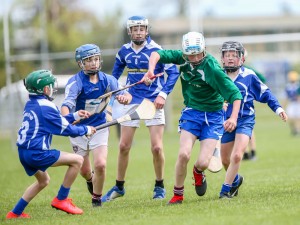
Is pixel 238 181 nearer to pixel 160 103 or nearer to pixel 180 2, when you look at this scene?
pixel 160 103

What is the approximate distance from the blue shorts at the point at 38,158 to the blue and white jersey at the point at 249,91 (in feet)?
8.00

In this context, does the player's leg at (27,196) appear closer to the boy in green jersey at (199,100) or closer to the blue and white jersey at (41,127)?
the blue and white jersey at (41,127)

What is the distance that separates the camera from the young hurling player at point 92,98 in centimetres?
938

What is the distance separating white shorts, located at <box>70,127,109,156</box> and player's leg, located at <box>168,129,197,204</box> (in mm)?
993

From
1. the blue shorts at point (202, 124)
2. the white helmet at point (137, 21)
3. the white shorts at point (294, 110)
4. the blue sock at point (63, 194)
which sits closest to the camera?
the blue sock at point (63, 194)

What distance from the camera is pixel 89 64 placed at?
9406mm

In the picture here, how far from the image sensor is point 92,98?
377 inches

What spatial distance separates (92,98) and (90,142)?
1.75ft

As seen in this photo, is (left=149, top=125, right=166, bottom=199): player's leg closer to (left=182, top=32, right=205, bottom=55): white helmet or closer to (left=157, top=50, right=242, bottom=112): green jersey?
(left=157, top=50, right=242, bottom=112): green jersey

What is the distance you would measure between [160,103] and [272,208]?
220 cm

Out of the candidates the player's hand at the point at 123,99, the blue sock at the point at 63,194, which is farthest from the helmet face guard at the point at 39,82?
the player's hand at the point at 123,99

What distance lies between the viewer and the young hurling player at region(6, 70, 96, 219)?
8.41 m

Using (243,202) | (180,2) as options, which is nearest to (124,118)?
(243,202)

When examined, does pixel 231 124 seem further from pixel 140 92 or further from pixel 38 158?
pixel 38 158
